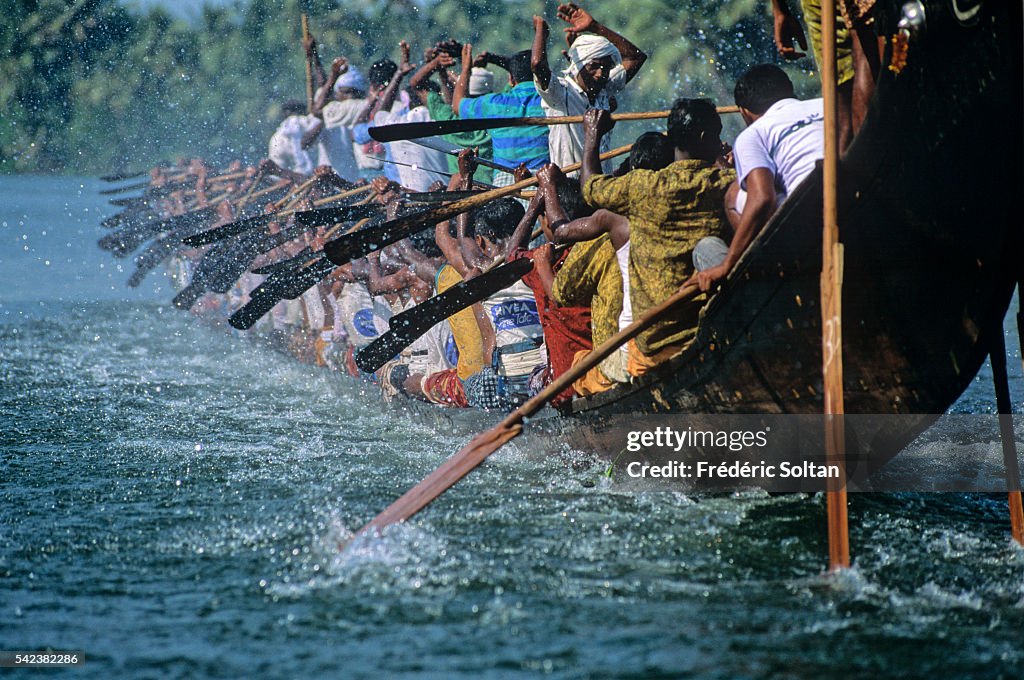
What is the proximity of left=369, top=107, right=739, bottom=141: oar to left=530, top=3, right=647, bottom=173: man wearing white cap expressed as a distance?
222 mm

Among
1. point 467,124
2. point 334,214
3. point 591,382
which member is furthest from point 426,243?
point 591,382

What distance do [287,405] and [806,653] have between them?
625cm

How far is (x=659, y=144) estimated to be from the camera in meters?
5.29

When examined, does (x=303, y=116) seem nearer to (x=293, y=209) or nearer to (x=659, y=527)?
(x=293, y=209)

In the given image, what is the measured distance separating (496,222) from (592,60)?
1.14 meters

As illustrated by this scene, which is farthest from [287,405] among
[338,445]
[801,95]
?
[801,95]

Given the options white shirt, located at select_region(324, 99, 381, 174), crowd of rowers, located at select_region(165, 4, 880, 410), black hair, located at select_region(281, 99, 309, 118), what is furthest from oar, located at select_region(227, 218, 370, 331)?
black hair, located at select_region(281, 99, 309, 118)

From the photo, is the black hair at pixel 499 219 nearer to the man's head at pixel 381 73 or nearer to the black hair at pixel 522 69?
the black hair at pixel 522 69

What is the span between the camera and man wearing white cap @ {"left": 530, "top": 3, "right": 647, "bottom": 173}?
6996mm

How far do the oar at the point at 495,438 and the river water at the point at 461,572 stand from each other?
0.34 feet

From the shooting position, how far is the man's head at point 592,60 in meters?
7.00

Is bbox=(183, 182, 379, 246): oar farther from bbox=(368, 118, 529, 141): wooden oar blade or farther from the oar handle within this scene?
the oar handle

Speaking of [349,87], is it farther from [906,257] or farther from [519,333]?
[906,257]

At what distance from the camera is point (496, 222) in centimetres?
701
